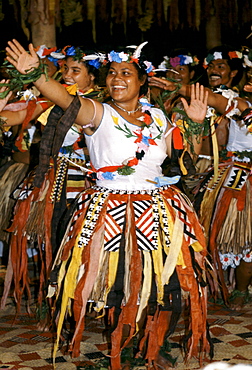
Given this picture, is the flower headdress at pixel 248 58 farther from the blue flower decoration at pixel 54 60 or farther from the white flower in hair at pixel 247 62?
the blue flower decoration at pixel 54 60

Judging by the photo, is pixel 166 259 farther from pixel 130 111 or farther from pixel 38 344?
pixel 38 344

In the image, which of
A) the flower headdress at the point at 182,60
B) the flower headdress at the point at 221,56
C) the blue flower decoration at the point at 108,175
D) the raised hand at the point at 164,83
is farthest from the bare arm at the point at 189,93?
the flower headdress at the point at 182,60

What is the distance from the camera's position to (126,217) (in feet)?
8.33

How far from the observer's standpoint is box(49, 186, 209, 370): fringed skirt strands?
248 centimetres

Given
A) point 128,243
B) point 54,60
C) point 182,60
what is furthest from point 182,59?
point 128,243

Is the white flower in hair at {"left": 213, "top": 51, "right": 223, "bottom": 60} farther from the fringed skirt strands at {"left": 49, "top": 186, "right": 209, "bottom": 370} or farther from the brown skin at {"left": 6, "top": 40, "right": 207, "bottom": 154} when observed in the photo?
the fringed skirt strands at {"left": 49, "top": 186, "right": 209, "bottom": 370}

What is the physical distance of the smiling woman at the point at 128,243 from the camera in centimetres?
249

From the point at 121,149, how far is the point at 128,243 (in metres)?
0.42

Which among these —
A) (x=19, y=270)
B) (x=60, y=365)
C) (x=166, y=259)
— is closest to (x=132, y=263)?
(x=166, y=259)

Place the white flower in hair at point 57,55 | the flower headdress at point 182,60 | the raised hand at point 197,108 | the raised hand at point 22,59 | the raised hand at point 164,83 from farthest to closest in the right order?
the flower headdress at point 182,60
the white flower in hair at point 57,55
the raised hand at point 164,83
the raised hand at point 197,108
the raised hand at point 22,59

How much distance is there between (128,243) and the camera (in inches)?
99.1

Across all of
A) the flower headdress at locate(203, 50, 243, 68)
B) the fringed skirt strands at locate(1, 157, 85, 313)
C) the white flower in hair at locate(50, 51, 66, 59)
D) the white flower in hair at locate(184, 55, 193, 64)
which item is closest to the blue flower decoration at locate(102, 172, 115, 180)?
the fringed skirt strands at locate(1, 157, 85, 313)

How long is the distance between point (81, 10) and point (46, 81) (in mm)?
4699

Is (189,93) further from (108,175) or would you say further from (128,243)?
(128,243)
